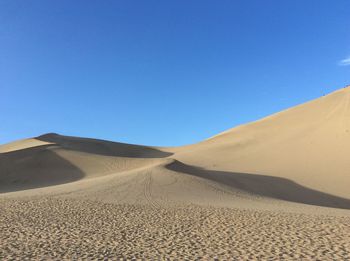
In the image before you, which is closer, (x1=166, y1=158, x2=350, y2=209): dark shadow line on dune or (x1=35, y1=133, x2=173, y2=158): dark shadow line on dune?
(x1=166, y1=158, x2=350, y2=209): dark shadow line on dune

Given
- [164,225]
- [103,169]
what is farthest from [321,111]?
[164,225]

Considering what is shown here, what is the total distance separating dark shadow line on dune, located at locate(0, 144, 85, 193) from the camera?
97.5 ft

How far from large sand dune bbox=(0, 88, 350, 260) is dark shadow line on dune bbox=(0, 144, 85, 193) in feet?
0.28

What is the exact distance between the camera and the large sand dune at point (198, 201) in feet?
31.8

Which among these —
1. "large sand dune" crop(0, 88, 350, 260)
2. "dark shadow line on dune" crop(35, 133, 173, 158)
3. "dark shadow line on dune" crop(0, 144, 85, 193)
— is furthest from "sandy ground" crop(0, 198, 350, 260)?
"dark shadow line on dune" crop(35, 133, 173, 158)

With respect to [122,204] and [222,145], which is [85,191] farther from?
[222,145]

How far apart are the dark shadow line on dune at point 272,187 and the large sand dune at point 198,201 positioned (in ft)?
0.28

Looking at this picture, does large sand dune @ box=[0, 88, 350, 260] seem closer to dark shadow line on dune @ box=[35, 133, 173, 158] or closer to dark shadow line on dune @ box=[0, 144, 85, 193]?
dark shadow line on dune @ box=[0, 144, 85, 193]

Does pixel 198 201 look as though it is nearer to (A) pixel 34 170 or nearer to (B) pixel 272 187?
(B) pixel 272 187

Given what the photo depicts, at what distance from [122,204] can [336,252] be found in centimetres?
1019

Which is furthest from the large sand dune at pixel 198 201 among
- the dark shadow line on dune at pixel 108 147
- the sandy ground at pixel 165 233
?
the dark shadow line on dune at pixel 108 147

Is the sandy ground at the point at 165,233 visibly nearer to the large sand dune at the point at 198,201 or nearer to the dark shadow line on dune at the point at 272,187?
the large sand dune at the point at 198,201

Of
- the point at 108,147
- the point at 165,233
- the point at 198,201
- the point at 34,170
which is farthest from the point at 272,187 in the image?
the point at 108,147

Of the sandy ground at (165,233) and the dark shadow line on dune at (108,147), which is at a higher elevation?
the dark shadow line on dune at (108,147)
